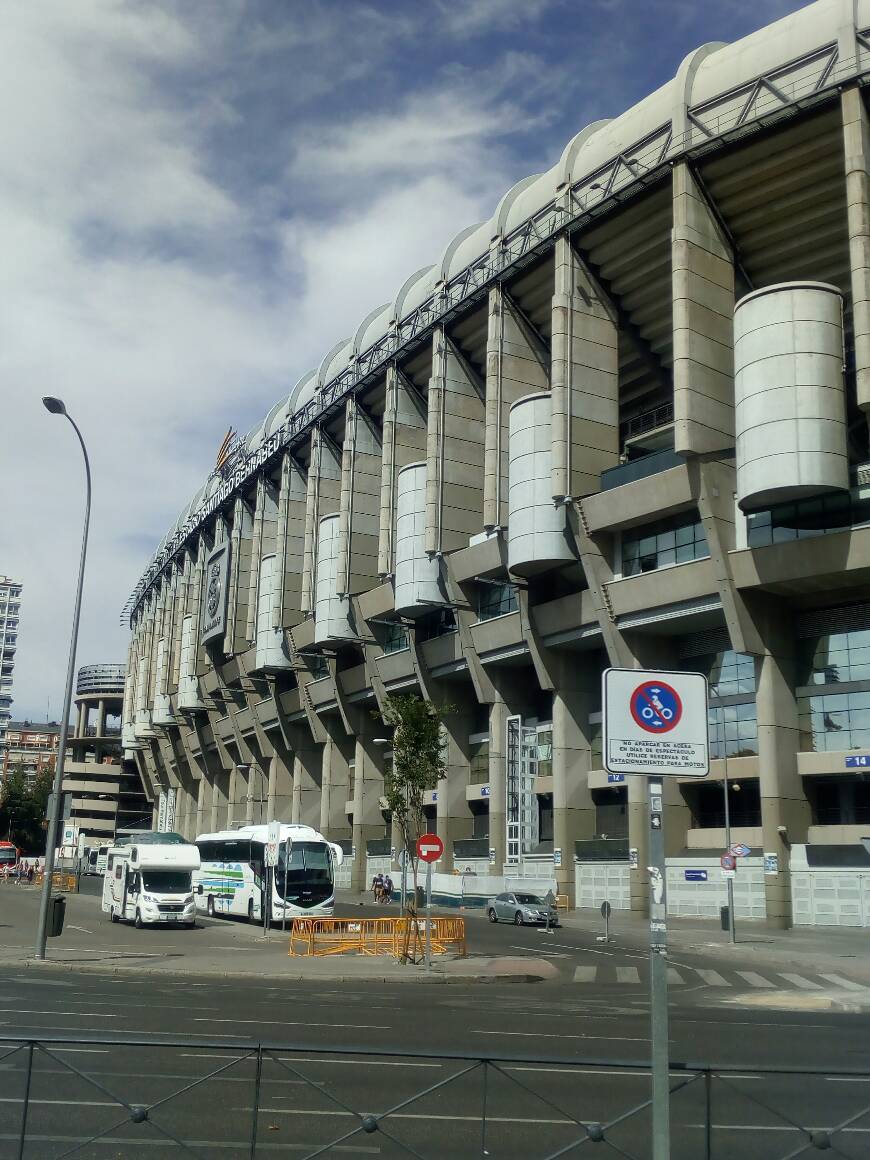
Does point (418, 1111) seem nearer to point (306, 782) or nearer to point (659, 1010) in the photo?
point (659, 1010)

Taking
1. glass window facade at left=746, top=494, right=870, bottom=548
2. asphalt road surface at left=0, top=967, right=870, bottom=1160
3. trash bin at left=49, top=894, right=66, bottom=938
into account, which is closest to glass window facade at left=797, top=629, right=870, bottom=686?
glass window facade at left=746, top=494, right=870, bottom=548

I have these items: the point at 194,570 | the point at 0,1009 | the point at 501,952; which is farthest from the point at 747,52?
the point at 194,570

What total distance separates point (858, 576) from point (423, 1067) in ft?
108

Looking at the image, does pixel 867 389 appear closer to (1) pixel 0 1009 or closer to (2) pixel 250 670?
(1) pixel 0 1009

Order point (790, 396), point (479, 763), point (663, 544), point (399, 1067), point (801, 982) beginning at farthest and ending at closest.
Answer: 1. point (479, 763)
2. point (663, 544)
3. point (790, 396)
4. point (801, 982)
5. point (399, 1067)

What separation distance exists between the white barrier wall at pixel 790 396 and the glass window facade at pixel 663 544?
215 inches

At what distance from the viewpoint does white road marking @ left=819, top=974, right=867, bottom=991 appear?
25683mm

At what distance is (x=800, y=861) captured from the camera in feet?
139

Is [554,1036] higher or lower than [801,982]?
higher

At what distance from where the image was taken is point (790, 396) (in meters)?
39.8

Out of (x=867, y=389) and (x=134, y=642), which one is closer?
(x=867, y=389)

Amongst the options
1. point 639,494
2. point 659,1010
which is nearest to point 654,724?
point 659,1010

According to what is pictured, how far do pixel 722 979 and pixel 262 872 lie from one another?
65.7 feet

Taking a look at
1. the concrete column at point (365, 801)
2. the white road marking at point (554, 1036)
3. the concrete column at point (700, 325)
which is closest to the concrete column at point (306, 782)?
the concrete column at point (365, 801)
